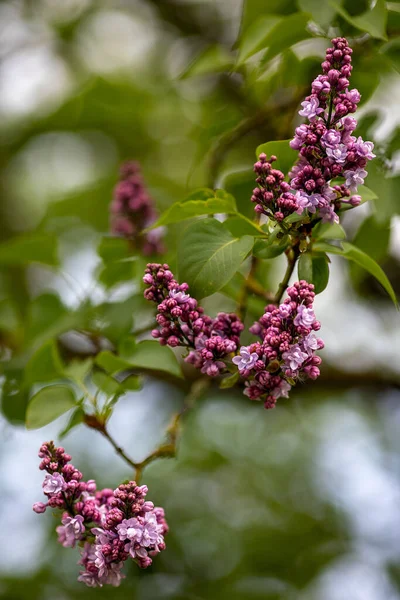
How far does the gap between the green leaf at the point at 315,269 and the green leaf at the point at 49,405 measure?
415mm

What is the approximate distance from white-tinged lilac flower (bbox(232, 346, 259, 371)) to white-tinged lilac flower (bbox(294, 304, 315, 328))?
7 cm

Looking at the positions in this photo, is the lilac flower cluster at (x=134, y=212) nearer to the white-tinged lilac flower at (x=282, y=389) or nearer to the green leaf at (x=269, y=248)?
the green leaf at (x=269, y=248)

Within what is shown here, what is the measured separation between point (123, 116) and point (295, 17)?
157 centimetres

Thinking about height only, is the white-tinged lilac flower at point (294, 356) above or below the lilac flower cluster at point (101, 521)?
above

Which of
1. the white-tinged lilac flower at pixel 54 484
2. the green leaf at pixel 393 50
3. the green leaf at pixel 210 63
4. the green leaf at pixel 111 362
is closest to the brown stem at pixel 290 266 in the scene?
the green leaf at pixel 111 362

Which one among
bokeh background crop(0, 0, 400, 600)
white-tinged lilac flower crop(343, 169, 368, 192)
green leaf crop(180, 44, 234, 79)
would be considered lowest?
bokeh background crop(0, 0, 400, 600)

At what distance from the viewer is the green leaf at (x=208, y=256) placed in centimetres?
88

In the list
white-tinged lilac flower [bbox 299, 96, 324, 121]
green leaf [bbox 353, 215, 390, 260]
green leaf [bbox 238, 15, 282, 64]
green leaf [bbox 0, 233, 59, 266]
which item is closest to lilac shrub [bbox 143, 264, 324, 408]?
white-tinged lilac flower [bbox 299, 96, 324, 121]

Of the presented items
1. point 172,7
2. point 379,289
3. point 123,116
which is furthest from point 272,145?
point 172,7

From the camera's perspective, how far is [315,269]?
0.97m

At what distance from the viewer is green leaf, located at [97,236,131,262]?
1499 millimetres

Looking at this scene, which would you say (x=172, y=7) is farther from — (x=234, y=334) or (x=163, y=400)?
(x=234, y=334)

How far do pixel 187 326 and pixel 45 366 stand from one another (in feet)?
1.64

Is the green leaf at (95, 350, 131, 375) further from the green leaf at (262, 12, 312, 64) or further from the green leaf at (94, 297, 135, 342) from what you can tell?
the green leaf at (262, 12, 312, 64)
